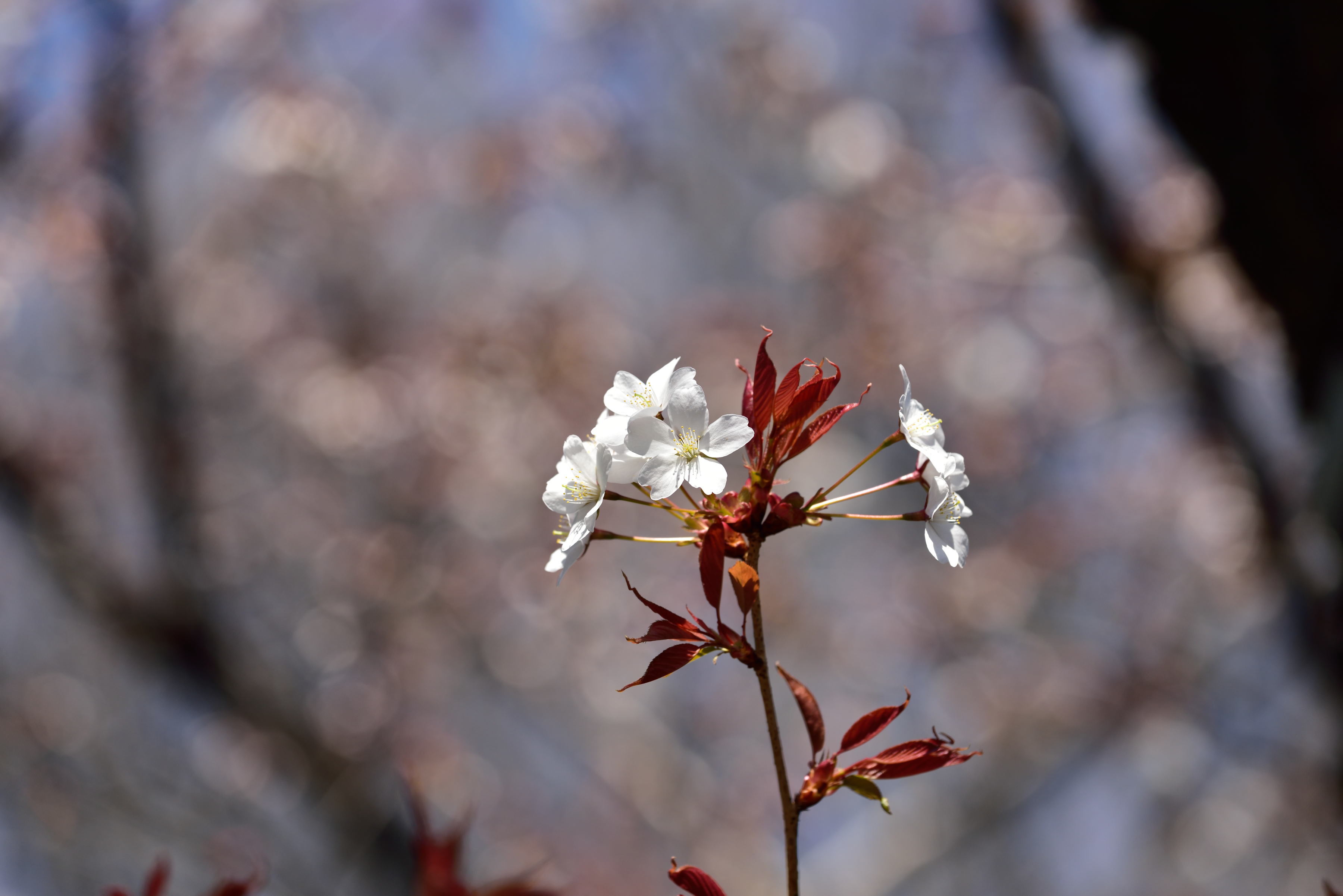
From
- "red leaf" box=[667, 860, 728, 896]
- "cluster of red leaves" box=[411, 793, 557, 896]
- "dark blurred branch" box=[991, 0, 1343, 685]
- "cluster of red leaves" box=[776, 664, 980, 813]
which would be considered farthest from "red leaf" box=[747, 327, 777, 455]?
"dark blurred branch" box=[991, 0, 1343, 685]

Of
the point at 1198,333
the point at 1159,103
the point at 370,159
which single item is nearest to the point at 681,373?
the point at 1159,103

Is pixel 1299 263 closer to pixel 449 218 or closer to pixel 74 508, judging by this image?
pixel 74 508

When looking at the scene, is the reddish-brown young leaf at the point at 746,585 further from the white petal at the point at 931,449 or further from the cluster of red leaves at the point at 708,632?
the white petal at the point at 931,449

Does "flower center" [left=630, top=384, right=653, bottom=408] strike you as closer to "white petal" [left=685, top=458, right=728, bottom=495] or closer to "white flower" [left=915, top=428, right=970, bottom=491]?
"white petal" [left=685, top=458, right=728, bottom=495]

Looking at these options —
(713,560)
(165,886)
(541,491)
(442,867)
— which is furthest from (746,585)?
(541,491)

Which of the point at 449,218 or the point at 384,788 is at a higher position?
the point at 449,218

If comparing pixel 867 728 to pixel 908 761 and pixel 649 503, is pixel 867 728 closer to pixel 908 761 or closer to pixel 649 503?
pixel 908 761
